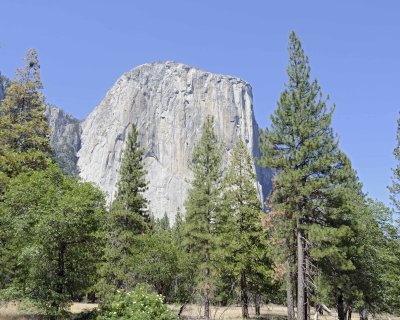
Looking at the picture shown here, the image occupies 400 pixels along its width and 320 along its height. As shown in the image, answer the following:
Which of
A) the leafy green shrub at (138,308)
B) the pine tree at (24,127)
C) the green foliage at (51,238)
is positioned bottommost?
the leafy green shrub at (138,308)

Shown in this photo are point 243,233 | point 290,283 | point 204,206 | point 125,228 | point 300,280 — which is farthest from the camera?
point 125,228

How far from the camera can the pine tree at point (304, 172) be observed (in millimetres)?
21781

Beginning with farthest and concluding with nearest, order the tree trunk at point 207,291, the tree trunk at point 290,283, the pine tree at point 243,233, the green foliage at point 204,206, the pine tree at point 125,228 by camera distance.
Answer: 1. the pine tree at point 125,228
2. the pine tree at point 243,233
3. the green foliage at point 204,206
4. the tree trunk at point 207,291
5. the tree trunk at point 290,283

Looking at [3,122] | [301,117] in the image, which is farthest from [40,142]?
[301,117]

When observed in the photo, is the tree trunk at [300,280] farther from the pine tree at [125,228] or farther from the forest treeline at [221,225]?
the pine tree at [125,228]

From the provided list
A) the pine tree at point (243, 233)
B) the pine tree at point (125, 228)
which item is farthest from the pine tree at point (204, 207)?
the pine tree at point (125, 228)

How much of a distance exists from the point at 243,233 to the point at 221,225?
1.74 m

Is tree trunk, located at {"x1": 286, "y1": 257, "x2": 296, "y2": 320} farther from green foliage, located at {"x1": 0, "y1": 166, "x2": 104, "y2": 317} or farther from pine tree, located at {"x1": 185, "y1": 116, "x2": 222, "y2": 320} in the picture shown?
green foliage, located at {"x1": 0, "y1": 166, "x2": 104, "y2": 317}

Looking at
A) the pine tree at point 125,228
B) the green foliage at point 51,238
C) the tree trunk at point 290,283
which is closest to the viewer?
the green foliage at point 51,238

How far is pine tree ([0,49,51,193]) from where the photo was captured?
88.0 ft

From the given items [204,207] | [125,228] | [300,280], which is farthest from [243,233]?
[125,228]

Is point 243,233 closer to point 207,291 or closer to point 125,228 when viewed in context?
point 207,291

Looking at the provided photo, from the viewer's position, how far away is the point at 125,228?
33156mm

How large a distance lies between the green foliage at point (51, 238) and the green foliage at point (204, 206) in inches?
387
